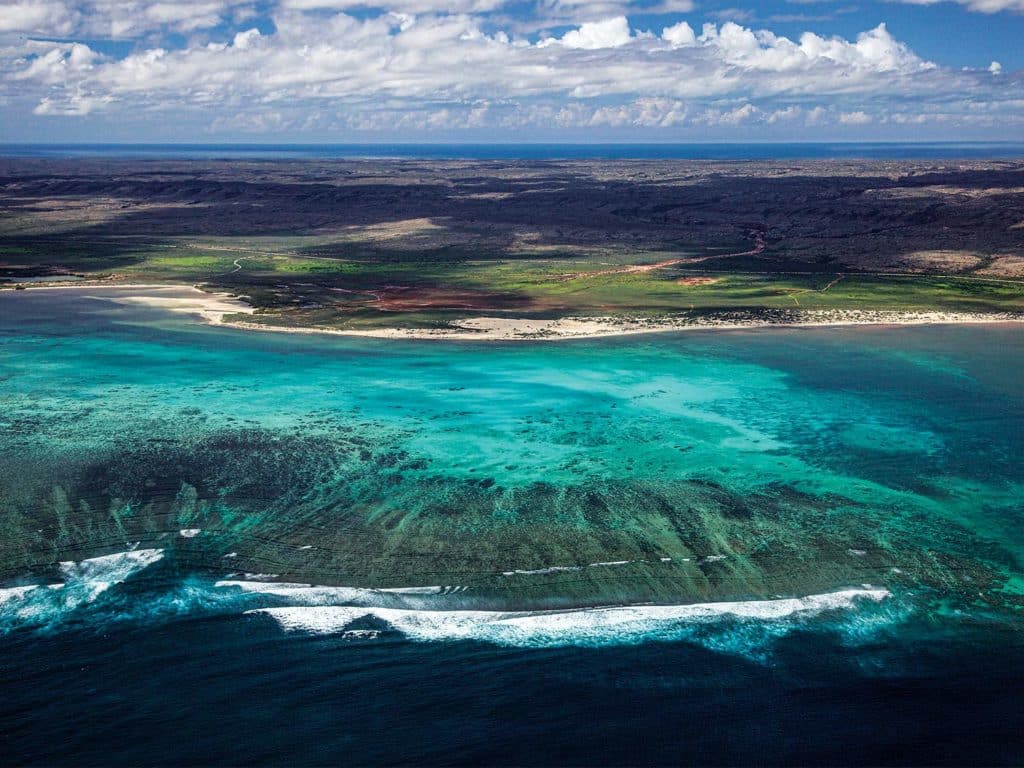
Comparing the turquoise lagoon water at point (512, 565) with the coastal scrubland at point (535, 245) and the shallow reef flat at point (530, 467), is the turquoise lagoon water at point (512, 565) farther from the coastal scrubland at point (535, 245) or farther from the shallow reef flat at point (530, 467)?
the coastal scrubland at point (535, 245)

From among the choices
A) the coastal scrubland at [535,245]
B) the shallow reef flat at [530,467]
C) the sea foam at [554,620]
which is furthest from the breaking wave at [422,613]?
the coastal scrubland at [535,245]

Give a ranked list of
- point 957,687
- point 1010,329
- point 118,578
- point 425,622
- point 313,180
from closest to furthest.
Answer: point 957,687 < point 425,622 < point 118,578 < point 1010,329 < point 313,180

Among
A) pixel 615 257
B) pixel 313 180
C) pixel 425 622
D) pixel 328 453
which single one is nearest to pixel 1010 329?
pixel 615 257

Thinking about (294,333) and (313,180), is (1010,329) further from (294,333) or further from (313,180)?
(313,180)

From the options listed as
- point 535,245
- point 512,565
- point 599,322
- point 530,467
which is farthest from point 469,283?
point 512,565

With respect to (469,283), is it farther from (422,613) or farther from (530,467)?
(422,613)
